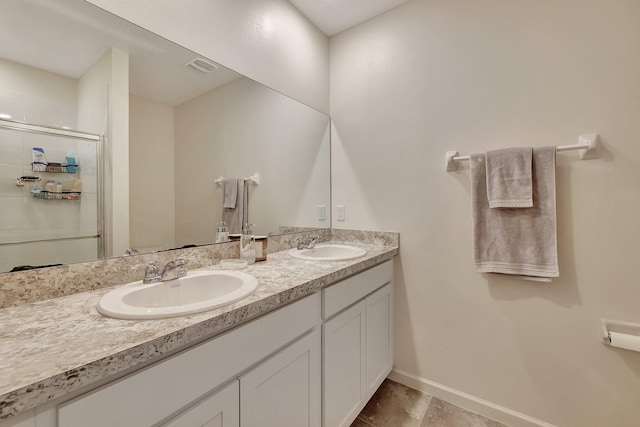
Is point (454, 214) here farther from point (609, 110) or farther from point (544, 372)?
point (544, 372)

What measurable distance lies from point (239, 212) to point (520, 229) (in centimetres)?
144

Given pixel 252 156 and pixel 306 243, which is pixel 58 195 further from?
pixel 306 243

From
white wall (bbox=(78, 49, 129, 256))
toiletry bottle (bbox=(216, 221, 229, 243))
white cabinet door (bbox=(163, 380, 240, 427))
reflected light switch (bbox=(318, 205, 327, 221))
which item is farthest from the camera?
reflected light switch (bbox=(318, 205, 327, 221))

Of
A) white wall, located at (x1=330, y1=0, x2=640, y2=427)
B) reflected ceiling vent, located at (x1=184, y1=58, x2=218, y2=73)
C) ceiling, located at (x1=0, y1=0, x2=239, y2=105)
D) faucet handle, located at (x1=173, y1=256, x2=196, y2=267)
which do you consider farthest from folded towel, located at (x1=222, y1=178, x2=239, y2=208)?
white wall, located at (x1=330, y1=0, x2=640, y2=427)

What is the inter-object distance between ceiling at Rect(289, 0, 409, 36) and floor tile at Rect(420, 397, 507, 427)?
245cm

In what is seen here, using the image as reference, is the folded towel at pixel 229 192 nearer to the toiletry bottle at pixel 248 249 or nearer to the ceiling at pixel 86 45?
the toiletry bottle at pixel 248 249

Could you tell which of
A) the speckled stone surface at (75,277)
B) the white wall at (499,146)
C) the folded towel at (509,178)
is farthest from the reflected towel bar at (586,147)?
the speckled stone surface at (75,277)

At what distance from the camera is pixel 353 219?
1.92m

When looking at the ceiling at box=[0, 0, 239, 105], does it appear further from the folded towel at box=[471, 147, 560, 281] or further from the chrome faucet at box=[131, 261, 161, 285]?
the folded towel at box=[471, 147, 560, 281]

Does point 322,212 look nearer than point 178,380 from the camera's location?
No

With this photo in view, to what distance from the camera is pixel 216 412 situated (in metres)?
0.70

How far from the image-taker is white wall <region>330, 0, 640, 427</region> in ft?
3.78

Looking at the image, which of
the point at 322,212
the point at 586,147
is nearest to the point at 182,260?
the point at 322,212

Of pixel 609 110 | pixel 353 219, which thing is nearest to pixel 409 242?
pixel 353 219
